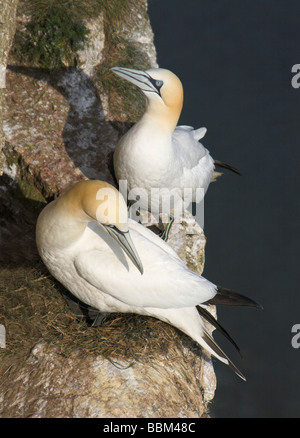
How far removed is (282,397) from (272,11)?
581 centimetres

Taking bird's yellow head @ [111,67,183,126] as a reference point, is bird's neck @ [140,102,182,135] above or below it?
below

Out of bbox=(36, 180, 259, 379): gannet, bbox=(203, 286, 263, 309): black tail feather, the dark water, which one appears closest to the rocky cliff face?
bbox=(36, 180, 259, 379): gannet

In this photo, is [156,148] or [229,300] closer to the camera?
[229,300]

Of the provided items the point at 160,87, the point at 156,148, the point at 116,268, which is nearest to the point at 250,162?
the point at 156,148

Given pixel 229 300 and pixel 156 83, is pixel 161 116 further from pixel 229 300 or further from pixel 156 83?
pixel 229 300

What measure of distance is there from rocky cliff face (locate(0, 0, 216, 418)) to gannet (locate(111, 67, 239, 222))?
51 centimetres

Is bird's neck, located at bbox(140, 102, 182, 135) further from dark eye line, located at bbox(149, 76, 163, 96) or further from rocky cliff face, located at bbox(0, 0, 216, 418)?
rocky cliff face, located at bbox(0, 0, 216, 418)

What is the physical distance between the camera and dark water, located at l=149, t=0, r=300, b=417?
629 centimetres

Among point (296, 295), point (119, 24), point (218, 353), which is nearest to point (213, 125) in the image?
point (119, 24)

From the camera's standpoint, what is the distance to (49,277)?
466 cm

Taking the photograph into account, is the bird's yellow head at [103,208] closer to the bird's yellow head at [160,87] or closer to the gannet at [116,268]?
Result: the gannet at [116,268]

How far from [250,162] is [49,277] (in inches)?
152

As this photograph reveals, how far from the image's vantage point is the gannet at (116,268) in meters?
3.77
